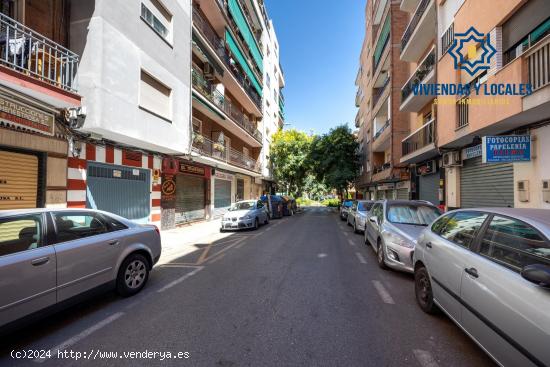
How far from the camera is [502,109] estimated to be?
6.53 m

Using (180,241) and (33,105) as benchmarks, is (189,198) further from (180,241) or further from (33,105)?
(33,105)

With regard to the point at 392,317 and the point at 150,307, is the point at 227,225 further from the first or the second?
the point at 392,317

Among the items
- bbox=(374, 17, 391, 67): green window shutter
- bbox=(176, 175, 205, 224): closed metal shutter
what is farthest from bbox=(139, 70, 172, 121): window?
bbox=(374, 17, 391, 67): green window shutter

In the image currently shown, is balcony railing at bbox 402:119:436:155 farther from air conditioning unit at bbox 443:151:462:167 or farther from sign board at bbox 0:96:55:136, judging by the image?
Answer: sign board at bbox 0:96:55:136

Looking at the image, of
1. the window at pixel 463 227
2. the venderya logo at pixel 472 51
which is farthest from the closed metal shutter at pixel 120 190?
the venderya logo at pixel 472 51

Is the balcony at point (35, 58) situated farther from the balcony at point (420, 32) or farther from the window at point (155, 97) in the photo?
the balcony at point (420, 32)

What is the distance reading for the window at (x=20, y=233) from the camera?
2.91m

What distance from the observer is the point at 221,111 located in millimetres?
15844

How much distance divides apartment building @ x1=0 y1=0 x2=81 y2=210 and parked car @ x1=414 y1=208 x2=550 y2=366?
845cm

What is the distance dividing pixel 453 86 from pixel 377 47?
50.0 ft

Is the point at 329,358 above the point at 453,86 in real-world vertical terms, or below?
below

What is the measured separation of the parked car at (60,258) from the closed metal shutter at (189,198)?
9.40m

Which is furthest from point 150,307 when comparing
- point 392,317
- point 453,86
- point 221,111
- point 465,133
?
point 221,111

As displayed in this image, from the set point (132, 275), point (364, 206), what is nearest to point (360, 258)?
point (132, 275)
